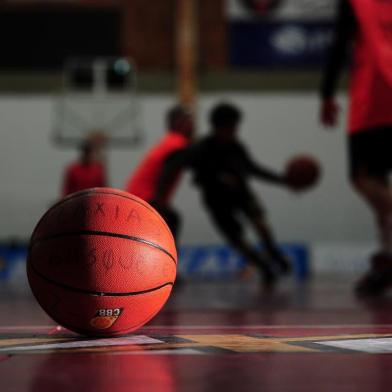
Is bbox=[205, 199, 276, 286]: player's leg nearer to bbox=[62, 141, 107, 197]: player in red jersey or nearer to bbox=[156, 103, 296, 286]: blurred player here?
bbox=[156, 103, 296, 286]: blurred player

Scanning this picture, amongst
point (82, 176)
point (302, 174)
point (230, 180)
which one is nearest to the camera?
point (302, 174)

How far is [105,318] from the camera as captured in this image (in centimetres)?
254

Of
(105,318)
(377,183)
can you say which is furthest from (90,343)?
(377,183)

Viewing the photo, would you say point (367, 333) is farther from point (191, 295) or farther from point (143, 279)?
point (191, 295)

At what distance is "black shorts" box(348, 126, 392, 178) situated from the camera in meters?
5.12

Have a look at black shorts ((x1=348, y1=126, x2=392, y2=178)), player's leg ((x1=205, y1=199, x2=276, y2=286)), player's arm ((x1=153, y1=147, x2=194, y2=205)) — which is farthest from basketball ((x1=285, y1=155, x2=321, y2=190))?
black shorts ((x1=348, y1=126, x2=392, y2=178))

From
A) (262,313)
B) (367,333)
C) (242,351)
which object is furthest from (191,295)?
(242,351)

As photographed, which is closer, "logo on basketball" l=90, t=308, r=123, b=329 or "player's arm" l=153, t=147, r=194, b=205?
"logo on basketball" l=90, t=308, r=123, b=329

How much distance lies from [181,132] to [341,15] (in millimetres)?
2709

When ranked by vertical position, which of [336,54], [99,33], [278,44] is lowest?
[336,54]

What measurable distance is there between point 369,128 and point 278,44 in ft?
31.1

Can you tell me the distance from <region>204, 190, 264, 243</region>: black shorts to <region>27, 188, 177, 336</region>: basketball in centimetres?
537

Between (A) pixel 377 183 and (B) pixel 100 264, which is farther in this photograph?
(A) pixel 377 183

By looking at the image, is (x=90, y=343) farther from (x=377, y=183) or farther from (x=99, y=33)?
(x=99, y=33)
